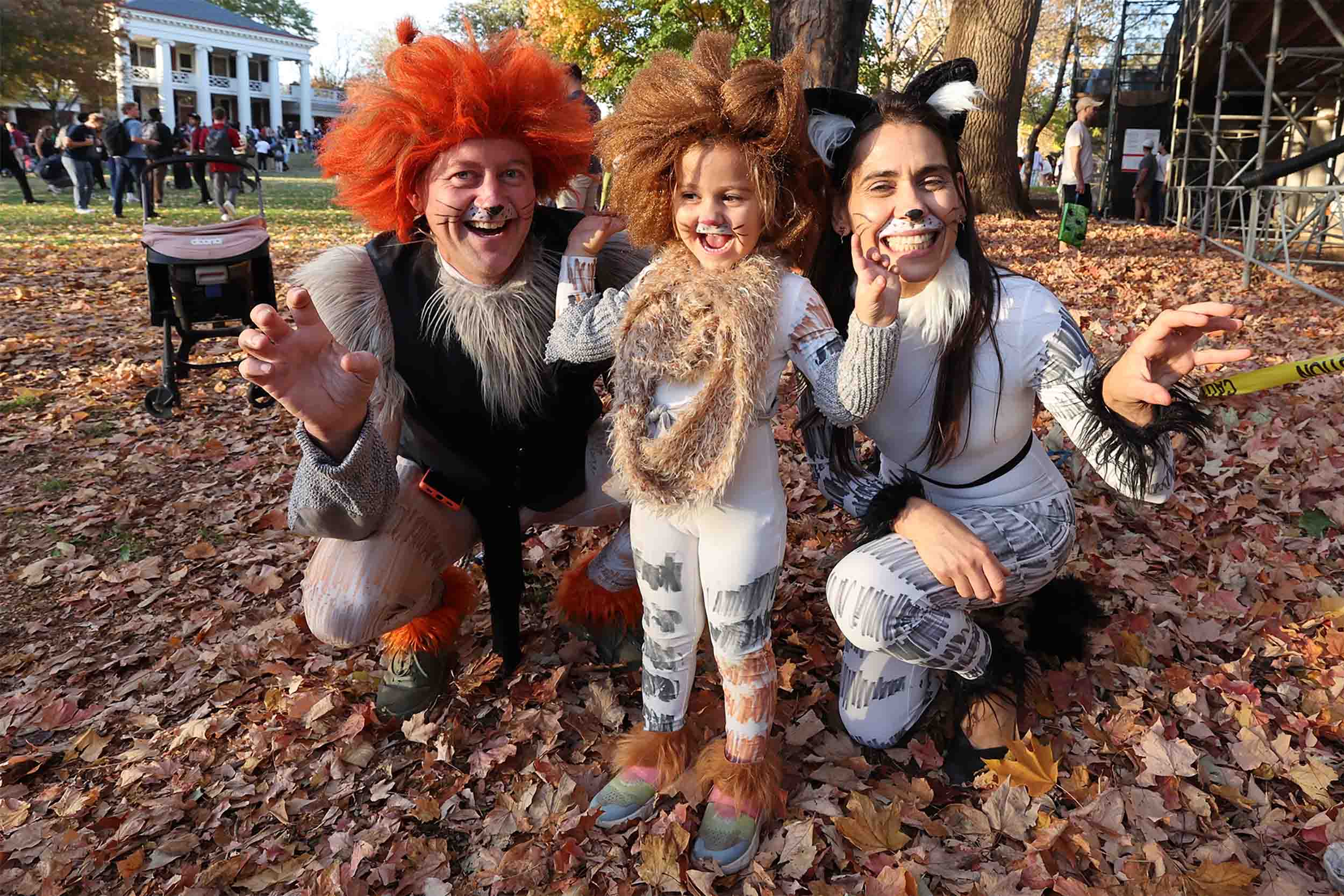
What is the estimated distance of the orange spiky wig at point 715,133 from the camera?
1.88m

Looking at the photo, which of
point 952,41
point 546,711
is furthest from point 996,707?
point 952,41

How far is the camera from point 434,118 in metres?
2.27

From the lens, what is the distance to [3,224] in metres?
12.7

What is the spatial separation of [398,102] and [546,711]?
183cm

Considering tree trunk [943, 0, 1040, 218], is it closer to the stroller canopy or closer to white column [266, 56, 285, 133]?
the stroller canopy

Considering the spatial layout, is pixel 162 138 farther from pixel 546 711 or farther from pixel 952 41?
pixel 546 711

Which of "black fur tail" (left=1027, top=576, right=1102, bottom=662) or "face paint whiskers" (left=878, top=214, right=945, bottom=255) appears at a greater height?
"face paint whiskers" (left=878, top=214, right=945, bottom=255)

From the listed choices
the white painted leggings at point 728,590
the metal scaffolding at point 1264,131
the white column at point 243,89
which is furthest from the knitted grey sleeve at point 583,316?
the white column at point 243,89

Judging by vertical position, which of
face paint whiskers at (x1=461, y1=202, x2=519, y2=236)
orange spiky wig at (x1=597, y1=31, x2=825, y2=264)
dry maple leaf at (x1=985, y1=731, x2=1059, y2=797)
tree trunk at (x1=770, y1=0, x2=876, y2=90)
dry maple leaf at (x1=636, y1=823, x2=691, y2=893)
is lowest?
dry maple leaf at (x1=636, y1=823, x2=691, y2=893)

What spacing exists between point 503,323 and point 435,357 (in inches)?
9.2

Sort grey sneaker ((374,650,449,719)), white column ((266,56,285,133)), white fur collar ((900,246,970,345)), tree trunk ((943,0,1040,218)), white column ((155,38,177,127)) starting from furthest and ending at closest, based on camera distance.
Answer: white column ((266,56,285,133))
white column ((155,38,177,127))
tree trunk ((943,0,1040,218))
grey sneaker ((374,650,449,719))
white fur collar ((900,246,970,345))

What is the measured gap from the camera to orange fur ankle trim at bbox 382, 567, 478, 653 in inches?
106

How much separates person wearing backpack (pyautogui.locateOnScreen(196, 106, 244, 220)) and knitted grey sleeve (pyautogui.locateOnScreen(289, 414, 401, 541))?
10363 mm

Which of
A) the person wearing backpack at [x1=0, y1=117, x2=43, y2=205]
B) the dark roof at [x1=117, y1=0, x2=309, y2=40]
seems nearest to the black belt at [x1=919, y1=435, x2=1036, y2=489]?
the person wearing backpack at [x1=0, y1=117, x2=43, y2=205]
